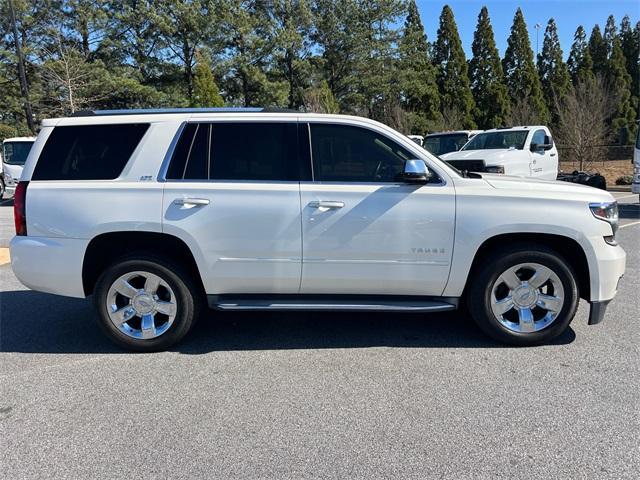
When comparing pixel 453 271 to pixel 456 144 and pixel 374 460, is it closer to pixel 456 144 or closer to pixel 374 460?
pixel 374 460

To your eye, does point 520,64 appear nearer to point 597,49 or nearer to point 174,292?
point 597,49

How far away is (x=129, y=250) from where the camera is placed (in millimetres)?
4371

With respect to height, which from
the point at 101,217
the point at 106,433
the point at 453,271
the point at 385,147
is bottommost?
the point at 106,433

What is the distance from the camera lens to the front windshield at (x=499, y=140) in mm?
12498

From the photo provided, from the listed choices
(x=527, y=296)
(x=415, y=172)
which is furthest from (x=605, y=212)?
(x=415, y=172)

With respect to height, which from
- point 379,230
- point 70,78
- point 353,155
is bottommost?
point 379,230

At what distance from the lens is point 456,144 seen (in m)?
14.9

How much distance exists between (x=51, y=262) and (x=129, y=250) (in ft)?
1.98

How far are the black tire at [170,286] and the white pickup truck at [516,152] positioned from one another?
8281 mm

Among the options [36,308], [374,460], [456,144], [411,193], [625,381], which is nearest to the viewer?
→ [374,460]

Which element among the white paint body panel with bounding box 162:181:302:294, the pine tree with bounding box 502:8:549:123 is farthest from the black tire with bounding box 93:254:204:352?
the pine tree with bounding box 502:8:549:123

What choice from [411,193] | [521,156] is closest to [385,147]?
[411,193]

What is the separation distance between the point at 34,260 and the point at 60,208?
488 millimetres

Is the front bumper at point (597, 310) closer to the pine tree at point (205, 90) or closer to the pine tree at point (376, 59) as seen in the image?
the pine tree at point (205, 90)
